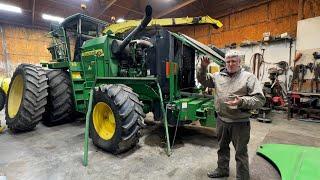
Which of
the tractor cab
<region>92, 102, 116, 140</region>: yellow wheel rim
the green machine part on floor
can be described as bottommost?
the green machine part on floor

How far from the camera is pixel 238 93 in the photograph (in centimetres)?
214

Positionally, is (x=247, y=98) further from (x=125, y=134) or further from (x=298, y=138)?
(x=298, y=138)

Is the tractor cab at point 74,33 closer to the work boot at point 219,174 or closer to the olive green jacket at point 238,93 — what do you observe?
the olive green jacket at point 238,93

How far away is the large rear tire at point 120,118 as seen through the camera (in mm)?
2887

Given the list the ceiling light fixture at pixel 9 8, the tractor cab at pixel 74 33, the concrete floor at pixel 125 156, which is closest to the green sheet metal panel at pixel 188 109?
the concrete floor at pixel 125 156

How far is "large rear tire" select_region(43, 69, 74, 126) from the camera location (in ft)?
14.7

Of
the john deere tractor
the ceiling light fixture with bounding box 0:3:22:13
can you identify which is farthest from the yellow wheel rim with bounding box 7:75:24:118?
the ceiling light fixture with bounding box 0:3:22:13

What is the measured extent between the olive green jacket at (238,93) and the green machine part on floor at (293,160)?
3.13 ft

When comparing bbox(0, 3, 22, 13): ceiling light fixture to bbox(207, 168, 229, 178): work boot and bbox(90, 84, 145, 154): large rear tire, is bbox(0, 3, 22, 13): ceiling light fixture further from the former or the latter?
bbox(207, 168, 229, 178): work boot

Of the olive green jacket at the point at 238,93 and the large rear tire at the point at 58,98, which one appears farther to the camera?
the large rear tire at the point at 58,98

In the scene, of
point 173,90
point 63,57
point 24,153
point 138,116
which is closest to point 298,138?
point 173,90

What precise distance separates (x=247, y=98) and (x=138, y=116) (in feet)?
5.05

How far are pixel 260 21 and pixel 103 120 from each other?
8.45m

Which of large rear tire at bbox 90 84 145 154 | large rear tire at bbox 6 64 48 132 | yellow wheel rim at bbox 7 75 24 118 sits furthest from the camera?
yellow wheel rim at bbox 7 75 24 118
